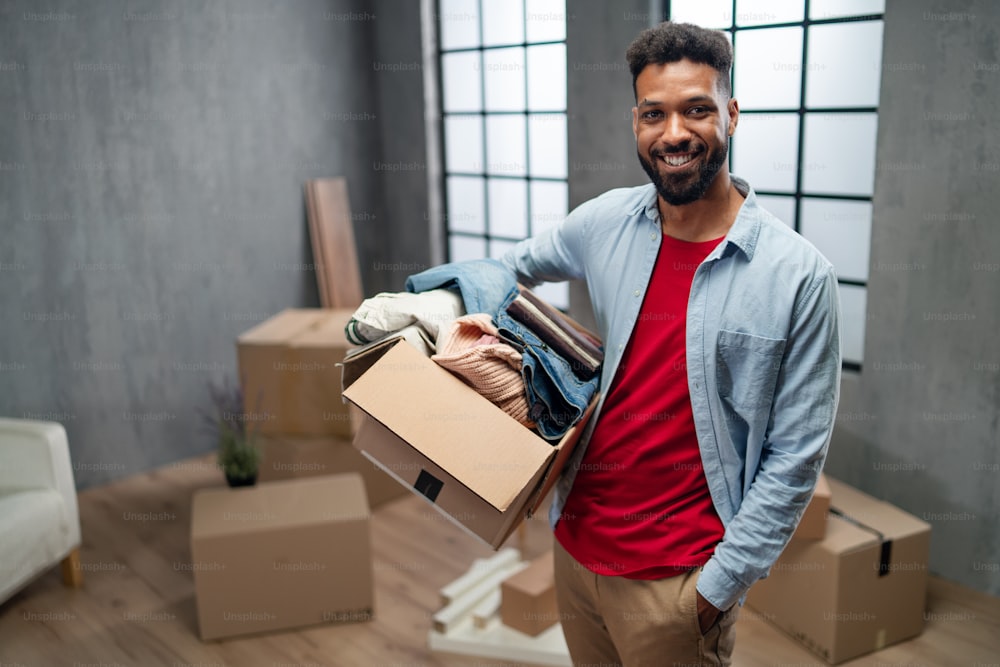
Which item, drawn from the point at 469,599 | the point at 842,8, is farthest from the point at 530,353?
the point at 842,8

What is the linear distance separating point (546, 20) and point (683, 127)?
2.76m

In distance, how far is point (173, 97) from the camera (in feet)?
13.1

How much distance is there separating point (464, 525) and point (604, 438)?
30cm

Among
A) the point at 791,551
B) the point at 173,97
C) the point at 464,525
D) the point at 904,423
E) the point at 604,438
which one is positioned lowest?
the point at 791,551

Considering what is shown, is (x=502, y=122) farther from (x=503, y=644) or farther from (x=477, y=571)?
Answer: (x=503, y=644)

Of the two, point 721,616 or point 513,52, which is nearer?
point 721,616

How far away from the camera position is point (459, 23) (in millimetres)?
4453

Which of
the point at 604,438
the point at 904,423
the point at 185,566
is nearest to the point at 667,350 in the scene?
the point at 604,438

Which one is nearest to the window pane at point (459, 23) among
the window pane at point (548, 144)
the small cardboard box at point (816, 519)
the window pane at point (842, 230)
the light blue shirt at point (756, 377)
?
the window pane at point (548, 144)

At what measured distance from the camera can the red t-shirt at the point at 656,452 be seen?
1567 millimetres

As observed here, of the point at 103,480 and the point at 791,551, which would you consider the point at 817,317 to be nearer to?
the point at 791,551

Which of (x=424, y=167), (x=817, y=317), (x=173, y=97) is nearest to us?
(x=817, y=317)

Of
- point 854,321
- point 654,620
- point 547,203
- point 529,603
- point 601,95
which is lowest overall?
point 529,603

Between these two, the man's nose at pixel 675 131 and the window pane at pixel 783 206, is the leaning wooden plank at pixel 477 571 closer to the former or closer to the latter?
the window pane at pixel 783 206
